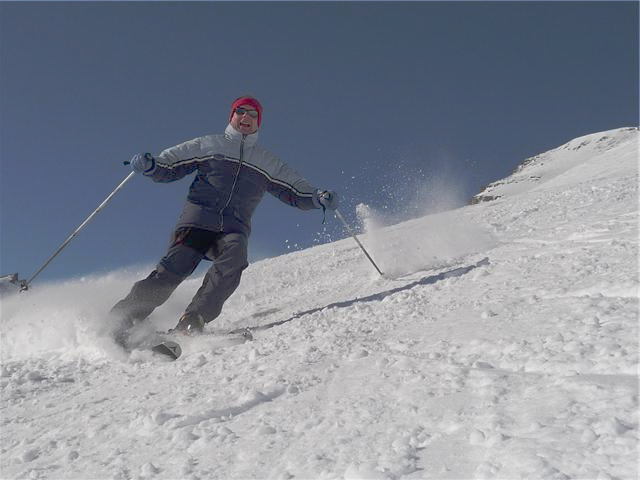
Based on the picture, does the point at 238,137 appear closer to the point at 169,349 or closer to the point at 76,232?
the point at 76,232

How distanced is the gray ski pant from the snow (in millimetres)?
361

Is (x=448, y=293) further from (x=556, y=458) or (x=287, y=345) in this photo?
(x=556, y=458)

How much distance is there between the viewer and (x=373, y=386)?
2438 millimetres

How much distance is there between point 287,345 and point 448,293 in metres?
1.57

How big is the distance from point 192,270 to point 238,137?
5.65 ft

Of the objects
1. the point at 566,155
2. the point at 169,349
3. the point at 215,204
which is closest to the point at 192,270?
the point at 215,204

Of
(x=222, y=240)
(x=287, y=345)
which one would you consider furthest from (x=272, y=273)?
(x=287, y=345)

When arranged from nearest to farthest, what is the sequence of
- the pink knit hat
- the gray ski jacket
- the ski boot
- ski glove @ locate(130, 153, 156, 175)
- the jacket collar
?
the ski boot → the gray ski jacket → ski glove @ locate(130, 153, 156, 175) → the jacket collar → the pink knit hat

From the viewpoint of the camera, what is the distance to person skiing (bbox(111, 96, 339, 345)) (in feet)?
14.9

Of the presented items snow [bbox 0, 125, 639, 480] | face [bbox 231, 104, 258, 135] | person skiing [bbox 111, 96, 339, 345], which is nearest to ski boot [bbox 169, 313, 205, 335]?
person skiing [bbox 111, 96, 339, 345]

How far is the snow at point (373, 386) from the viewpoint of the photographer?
5.77 ft

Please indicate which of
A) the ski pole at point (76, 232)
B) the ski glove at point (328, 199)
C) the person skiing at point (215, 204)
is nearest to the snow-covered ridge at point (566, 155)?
the ski glove at point (328, 199)

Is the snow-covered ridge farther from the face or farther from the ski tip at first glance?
the ski tip

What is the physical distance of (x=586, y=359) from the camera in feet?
7.52
